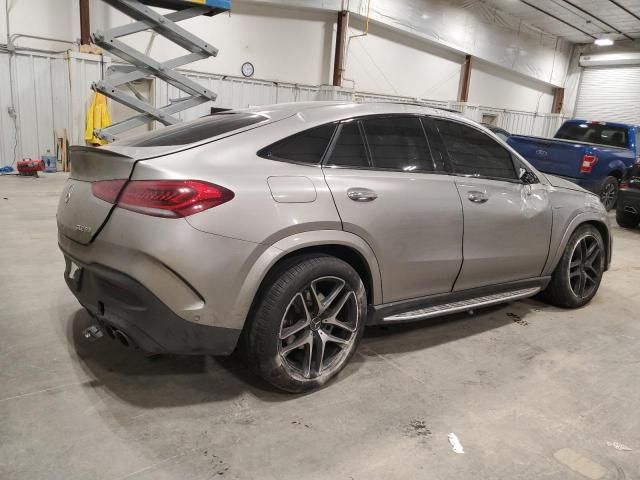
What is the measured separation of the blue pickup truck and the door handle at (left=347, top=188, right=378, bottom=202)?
22.7ft

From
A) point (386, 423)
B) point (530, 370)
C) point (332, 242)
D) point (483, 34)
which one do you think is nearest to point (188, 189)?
point (332, 242)

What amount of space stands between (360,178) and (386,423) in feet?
4.12

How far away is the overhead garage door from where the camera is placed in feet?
64.0

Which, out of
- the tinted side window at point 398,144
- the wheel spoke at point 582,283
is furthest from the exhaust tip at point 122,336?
the wheel spoke at point 582,283

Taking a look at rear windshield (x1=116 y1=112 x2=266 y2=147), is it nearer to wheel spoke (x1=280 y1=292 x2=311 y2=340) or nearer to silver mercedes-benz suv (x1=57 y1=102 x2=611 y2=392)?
silver mercedes-benz suv (x1=57 y1=102 x2=611 y2=392)

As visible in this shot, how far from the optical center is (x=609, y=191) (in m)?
9.12

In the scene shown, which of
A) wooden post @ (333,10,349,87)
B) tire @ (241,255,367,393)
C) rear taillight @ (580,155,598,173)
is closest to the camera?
tire @ (241,255,367,393)

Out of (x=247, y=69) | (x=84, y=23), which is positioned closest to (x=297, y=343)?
(x=84, y=23)

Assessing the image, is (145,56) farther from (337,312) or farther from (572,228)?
(572,228)

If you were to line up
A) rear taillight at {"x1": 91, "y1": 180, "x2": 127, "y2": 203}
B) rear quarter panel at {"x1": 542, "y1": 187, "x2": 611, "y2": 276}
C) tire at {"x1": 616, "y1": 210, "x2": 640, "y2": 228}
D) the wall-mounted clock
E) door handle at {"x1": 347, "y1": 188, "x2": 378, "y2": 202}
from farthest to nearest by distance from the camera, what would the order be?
the wall-mounted clock, tire at {"x1": 616, "y1": 210, "x2": 640, "y2": 228}, rear quarter panel at {"x1": 542, "y1": 187, "x2": 611, "y2": 276}, door handle at {"x1": 347, "y1": 188, "x2": 378, "y2": 202}, rear taillight at {"x1": 91, "y1": 180, "x2": 127, "y2": 203}

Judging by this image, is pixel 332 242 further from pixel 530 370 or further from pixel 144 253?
pixel 530 370

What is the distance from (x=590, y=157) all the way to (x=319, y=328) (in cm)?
748

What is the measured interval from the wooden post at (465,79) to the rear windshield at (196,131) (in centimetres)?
1542

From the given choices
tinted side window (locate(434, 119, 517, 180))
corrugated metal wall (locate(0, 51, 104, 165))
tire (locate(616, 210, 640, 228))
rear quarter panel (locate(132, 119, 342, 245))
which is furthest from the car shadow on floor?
corrugated metal wall (locate(0, 51, 104, 165))
